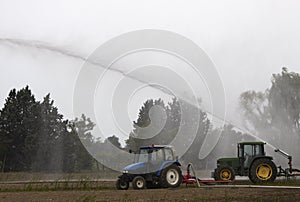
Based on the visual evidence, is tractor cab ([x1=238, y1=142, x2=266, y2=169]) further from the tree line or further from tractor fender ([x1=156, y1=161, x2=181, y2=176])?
the tree line

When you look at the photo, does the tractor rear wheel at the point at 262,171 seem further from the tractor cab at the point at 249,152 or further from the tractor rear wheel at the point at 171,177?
the tractor rear wheel at the point at 171,177

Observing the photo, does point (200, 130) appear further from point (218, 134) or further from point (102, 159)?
point (102, 159)

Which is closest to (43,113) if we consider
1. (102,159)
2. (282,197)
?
(102,159)

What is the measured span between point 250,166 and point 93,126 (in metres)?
26.2

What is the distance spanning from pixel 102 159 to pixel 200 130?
1933 cm

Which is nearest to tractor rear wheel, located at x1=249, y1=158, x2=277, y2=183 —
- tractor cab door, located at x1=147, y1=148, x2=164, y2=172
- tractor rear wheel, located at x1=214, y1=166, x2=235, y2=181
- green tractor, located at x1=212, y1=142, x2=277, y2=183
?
green tractor, located at x1=212, y1=142, x2=277, y2=183

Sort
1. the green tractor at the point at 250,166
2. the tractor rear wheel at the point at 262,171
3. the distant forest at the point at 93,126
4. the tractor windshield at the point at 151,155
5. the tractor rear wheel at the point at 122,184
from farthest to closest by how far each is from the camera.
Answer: the distant forest at the point at 93,126 → the green tractor at the point at 250,166 → the tractor rear wheel at the point at 262,171 → the tractor windshield at the point at 151,155 → the tractor rear wheel at the point at 122,184

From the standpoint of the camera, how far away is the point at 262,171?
20609 millimetres

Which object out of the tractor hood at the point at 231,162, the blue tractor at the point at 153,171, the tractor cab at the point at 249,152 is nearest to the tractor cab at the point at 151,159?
the blue tractor at the point at 153,171

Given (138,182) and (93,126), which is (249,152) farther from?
(93,126)

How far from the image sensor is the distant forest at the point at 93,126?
141ft

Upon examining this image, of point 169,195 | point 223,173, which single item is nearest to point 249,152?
point 223,173

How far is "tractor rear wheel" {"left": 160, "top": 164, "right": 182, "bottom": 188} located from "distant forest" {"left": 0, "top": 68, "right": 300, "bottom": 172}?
2029 cm

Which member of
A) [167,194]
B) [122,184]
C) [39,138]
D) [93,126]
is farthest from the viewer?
[39,138]
